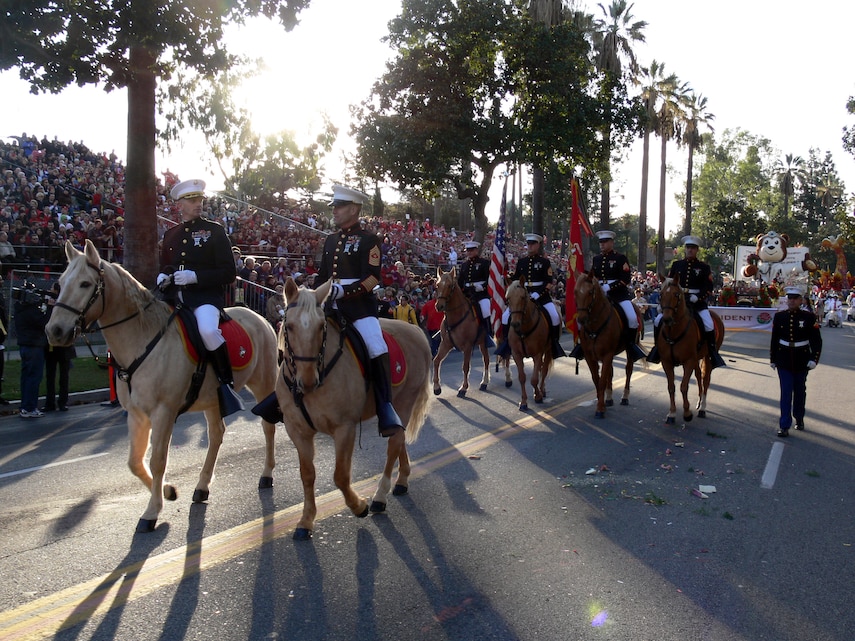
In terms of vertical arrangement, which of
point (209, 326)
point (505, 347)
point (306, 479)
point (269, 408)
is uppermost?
point (209, 326)

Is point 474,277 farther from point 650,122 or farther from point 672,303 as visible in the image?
point 650,122

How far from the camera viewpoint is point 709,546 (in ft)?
19.0

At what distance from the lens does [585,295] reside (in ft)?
37.8

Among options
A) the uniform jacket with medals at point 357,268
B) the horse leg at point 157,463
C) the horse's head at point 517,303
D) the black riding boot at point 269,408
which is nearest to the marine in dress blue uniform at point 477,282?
the horse's head at point 517,303

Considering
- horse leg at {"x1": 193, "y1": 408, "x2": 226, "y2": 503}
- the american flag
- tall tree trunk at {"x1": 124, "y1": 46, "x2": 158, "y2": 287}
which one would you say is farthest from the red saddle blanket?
tall tree trunk at {"x1": 124, "y1": 46, "x2": 158, "y2": 287}

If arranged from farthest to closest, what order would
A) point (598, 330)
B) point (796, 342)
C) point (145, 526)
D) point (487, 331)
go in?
point (487, 331)
point (598, 330)
point (796, 342)
point (145, 526)

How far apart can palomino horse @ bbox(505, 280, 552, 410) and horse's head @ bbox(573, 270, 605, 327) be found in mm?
1133

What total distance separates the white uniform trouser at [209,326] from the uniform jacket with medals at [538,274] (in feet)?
24.4

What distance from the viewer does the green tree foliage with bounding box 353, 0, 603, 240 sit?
1024 inches

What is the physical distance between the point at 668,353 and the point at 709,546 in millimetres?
6108

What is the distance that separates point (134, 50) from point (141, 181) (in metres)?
2.57

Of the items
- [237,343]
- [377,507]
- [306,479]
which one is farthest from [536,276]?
[306,479]

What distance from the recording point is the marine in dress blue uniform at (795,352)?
10531mm

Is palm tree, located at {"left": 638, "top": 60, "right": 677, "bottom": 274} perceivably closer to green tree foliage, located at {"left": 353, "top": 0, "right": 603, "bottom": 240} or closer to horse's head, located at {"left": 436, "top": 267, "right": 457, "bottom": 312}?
green tree foliage, located at {"left": 353, "top": 0, "right": 603, "bottom": 240}
